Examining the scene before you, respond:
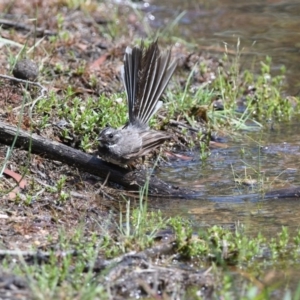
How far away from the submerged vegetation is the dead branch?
0.11 metres

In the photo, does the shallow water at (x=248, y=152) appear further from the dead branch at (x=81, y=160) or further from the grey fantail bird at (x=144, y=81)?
the grey fantail bird at (x=144, y=81)

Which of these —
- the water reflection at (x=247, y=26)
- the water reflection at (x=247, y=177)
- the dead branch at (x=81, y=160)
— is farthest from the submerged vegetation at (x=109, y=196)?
the water reflection at (x=247, y=26)

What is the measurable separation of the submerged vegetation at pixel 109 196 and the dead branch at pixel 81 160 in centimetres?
11

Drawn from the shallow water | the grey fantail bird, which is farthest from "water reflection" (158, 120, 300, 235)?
the grey fantail bird

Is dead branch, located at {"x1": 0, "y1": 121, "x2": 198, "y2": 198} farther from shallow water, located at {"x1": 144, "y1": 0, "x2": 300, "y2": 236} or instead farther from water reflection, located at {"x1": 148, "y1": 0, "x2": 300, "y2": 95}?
water reflection, located at {"x1": 148, "y1": 0, "x2": 300, "y2": 95}

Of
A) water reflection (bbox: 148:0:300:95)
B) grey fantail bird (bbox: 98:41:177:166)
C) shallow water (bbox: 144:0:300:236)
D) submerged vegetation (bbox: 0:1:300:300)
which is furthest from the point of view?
water reflection (bbox: 148:0:300:95)

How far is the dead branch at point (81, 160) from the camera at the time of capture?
619cm

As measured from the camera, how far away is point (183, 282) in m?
4.68

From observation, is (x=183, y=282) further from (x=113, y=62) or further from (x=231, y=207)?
(x=113, y=62)

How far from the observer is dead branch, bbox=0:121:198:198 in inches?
244

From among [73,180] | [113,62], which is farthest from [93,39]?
[73,180]

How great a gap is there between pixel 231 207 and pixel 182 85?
2.85m

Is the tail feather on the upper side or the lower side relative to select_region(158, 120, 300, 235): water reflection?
upper

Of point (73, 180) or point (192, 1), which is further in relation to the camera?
point (192, 1)
